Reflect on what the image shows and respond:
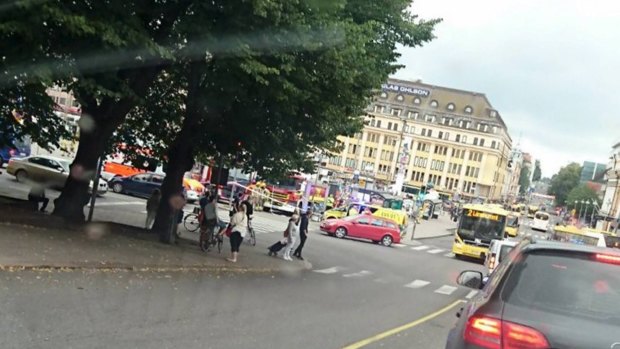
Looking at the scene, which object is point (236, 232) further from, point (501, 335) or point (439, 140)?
point (439, 140)

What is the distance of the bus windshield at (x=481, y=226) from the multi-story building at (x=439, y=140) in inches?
3594

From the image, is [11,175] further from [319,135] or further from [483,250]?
[483,250]

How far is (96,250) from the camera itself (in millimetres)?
13742

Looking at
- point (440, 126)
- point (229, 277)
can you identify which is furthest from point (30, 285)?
point (440, 126)

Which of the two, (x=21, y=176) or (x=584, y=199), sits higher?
(x=584, y=199)

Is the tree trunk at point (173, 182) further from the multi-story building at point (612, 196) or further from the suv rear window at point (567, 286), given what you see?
the multi-story building at point (612, 196)

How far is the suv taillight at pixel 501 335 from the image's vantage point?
3.73 meters

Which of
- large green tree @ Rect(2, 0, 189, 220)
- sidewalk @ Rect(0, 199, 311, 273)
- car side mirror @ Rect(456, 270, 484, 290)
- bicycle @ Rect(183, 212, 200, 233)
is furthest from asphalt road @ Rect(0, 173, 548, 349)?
bicycle @ Rect(183, 212, 200, 233)

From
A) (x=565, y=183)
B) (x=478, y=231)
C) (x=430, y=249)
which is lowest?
(x=430, y=249)

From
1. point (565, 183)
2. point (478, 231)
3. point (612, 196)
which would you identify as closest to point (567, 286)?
point (478, 231)

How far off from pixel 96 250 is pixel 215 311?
4.89 m

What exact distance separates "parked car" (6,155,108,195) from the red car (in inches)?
509

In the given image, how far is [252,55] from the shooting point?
1323cm

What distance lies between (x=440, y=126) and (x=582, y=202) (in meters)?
44.0
